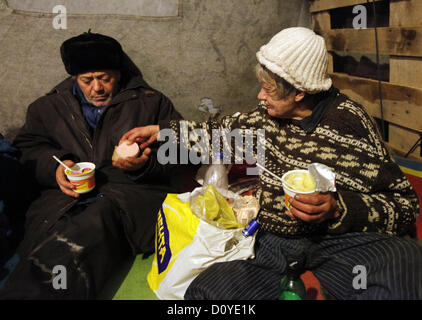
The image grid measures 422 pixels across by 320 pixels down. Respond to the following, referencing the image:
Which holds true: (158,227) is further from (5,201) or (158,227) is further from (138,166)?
(5,201)

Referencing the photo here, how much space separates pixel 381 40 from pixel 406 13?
0.31 m

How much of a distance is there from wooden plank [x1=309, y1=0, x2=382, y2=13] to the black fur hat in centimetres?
217

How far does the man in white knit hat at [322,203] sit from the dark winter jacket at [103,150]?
86 centimetres

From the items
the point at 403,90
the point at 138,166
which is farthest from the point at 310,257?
the point at 403,90

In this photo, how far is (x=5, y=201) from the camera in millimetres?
2639

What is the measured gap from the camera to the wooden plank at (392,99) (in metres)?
2.72

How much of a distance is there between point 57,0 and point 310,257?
10.2 feet

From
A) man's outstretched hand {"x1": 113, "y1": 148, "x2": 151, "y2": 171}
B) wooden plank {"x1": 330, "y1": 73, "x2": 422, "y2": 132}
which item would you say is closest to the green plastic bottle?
man's outstretched hand {"x1": 113, "y1": 148, "x2": 151, "y2": 171}

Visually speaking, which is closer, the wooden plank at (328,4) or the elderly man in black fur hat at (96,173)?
the elderly man in black fur hat at (96,173)

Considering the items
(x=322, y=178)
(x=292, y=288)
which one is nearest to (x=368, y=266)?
(x=292, y=288)

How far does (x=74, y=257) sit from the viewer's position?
7.22 feet

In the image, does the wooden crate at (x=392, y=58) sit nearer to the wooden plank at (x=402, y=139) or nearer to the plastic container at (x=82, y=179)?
the wooden plank at (x=402, y=139)

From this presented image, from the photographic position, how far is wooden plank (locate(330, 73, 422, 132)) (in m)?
2.72

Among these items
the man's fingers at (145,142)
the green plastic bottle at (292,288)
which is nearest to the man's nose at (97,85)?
the man's fingers at (145,142)
